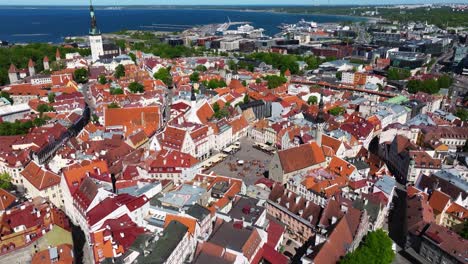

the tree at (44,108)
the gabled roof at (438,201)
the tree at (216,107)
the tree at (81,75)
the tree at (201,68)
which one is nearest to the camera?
the gabled roof at (438,201)

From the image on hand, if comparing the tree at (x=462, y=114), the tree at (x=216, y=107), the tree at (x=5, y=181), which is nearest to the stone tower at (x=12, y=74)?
the tree at (x=216, y=107)

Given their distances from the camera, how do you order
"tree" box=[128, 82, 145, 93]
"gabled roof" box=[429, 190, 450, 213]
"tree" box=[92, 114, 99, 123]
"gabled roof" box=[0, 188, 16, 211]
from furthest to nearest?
"tree" box=[128, 82, 145, 93]
"tree" box=[92, 114, 99, 123]
"gabled roof" box=[429, 190, 450, 213]
"gabled roof" box=[0, 188, 16, 211]

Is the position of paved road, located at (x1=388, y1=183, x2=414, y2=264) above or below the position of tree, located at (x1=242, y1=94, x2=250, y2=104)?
below

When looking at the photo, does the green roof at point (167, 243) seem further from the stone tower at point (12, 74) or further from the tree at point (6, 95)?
the stone tower at point (12, 74)

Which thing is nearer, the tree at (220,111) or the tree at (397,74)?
the tree at (220,111)

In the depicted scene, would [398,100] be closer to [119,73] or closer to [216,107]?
[216,107]

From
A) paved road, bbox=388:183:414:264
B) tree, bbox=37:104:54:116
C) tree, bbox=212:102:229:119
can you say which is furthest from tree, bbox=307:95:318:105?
tree, bbox=37:104:54:116

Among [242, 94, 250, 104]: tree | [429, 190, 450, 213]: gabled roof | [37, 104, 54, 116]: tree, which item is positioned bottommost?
[429, 190, 450, 213]: gabled roof

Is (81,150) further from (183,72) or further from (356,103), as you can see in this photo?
(183,72)

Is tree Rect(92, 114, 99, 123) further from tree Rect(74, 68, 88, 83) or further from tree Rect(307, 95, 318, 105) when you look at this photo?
tree Rect(307, 95, 318, 105)
